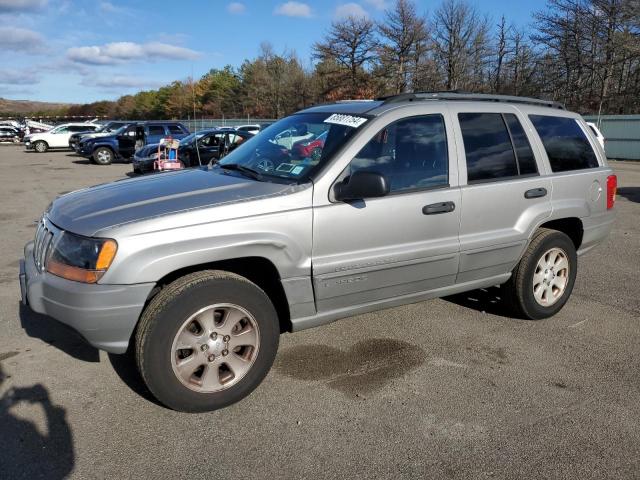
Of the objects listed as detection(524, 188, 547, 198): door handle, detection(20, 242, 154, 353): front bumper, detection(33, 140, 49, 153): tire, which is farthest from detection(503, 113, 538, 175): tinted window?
detection(33, 140, 49, 153): tire

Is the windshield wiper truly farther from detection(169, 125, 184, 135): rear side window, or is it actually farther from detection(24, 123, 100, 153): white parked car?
detection(24, 123, 100, 153): white parked car

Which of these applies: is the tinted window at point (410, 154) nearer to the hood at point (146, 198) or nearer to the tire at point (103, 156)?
the hood at point (146, 198)

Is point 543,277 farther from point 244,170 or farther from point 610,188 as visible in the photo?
point 244,170

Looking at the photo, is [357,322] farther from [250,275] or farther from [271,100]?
[271,100]

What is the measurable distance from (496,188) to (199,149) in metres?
13.1

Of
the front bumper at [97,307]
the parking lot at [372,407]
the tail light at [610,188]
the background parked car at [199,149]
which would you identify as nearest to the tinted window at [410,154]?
the parking lot at [372,407]

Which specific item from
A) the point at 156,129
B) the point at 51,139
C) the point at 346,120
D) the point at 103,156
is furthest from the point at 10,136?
the point at 346,120

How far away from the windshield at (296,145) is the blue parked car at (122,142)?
18.4 meters

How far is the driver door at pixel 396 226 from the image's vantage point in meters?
3.32

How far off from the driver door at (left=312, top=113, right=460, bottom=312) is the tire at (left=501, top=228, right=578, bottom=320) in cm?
79

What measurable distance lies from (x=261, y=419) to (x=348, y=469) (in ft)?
2.20

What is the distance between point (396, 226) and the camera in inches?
138

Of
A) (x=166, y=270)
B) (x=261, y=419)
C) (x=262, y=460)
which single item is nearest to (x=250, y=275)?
(x=166, y=270)

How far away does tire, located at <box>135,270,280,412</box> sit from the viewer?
9.45 feet
